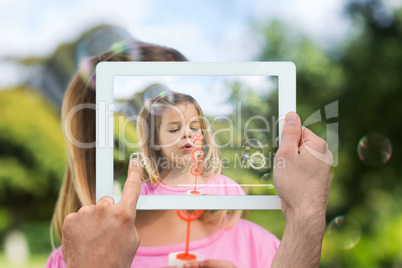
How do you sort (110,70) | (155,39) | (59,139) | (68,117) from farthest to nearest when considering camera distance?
1. (59,139)
2. (155,39)
3. (68,117)
4. (110,70)

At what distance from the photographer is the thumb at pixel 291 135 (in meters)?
0.81

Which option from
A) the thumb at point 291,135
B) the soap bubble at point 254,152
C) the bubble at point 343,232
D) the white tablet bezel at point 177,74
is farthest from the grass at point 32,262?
the thumb at point 291,135

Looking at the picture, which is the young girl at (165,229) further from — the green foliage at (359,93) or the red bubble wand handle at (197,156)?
the green foliage at (359,93)

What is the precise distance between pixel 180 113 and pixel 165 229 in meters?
0.38

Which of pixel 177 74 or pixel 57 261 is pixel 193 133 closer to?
pixel 177 74

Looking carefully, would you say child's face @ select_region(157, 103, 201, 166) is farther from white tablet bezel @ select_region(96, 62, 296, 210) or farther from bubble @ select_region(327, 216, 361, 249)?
bubble @ select_region(327, 216, 361, 249)

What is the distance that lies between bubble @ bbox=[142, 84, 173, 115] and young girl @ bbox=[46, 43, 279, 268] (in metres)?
0.29

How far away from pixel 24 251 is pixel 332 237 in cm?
290

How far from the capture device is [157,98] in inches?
35.3

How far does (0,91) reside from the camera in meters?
4.34

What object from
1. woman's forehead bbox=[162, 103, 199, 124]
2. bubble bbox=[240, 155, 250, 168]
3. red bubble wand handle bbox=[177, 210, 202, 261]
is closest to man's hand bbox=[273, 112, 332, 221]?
bubble bbox=[240, 155, 250, 168]

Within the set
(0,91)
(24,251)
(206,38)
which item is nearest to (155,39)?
(206,38)

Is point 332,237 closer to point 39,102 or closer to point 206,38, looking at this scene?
point 206,38

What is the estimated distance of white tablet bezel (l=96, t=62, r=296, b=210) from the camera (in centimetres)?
87
